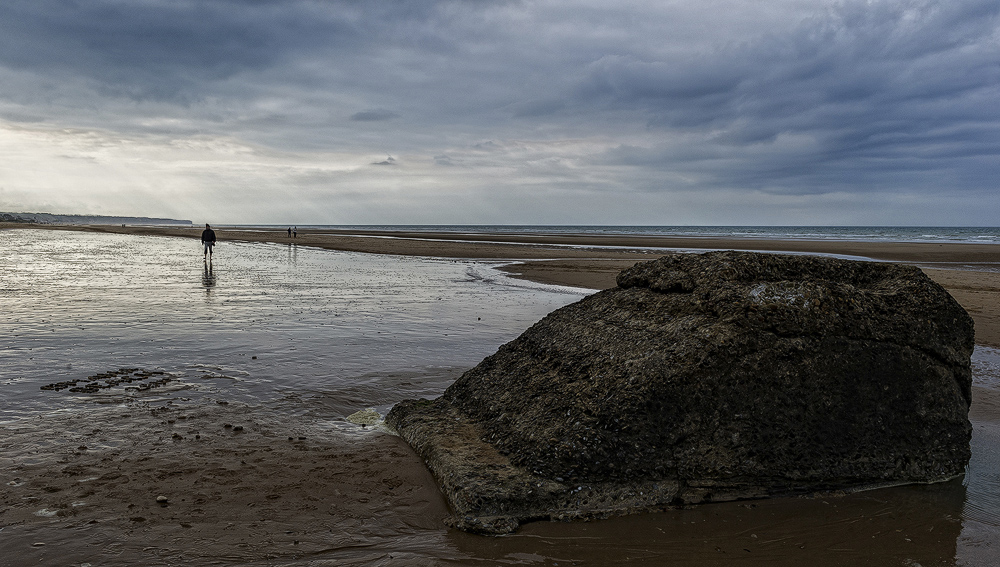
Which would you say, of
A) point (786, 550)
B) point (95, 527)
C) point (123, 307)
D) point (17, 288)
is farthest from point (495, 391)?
point (17, 288)

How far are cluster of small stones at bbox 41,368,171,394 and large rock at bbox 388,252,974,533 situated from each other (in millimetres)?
4317

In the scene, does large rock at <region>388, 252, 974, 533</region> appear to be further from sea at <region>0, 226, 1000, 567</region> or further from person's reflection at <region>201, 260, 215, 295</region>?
person's reflection at <region>201, 260, 215, 295</region>

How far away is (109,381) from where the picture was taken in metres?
7.87

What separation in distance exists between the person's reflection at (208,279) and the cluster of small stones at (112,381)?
31.9 feet

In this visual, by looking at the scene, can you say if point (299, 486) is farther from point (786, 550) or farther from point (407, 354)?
point (407, 354)

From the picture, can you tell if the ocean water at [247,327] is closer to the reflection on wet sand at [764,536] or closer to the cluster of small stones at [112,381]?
the cluster of small stones at [112,381]

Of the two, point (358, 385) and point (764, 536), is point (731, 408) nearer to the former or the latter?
point (764, 536)

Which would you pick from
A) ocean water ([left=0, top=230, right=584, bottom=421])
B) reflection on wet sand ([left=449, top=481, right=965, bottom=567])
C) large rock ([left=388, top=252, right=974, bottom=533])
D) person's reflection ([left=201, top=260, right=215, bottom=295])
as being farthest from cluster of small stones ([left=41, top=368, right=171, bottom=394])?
person's reflection ([left=201, top=260, right=215, bottom=295])

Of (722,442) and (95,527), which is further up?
(722,442)

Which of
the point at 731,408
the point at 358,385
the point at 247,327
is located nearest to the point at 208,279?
the point at 247,327

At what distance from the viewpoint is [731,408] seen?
503 cm

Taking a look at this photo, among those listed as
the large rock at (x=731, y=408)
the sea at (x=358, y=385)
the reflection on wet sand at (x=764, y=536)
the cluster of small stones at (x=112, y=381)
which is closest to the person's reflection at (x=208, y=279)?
the sea at (x=358, y=385)

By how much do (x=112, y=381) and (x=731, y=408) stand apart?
7.87 m

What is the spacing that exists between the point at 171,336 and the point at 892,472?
1138 cm
